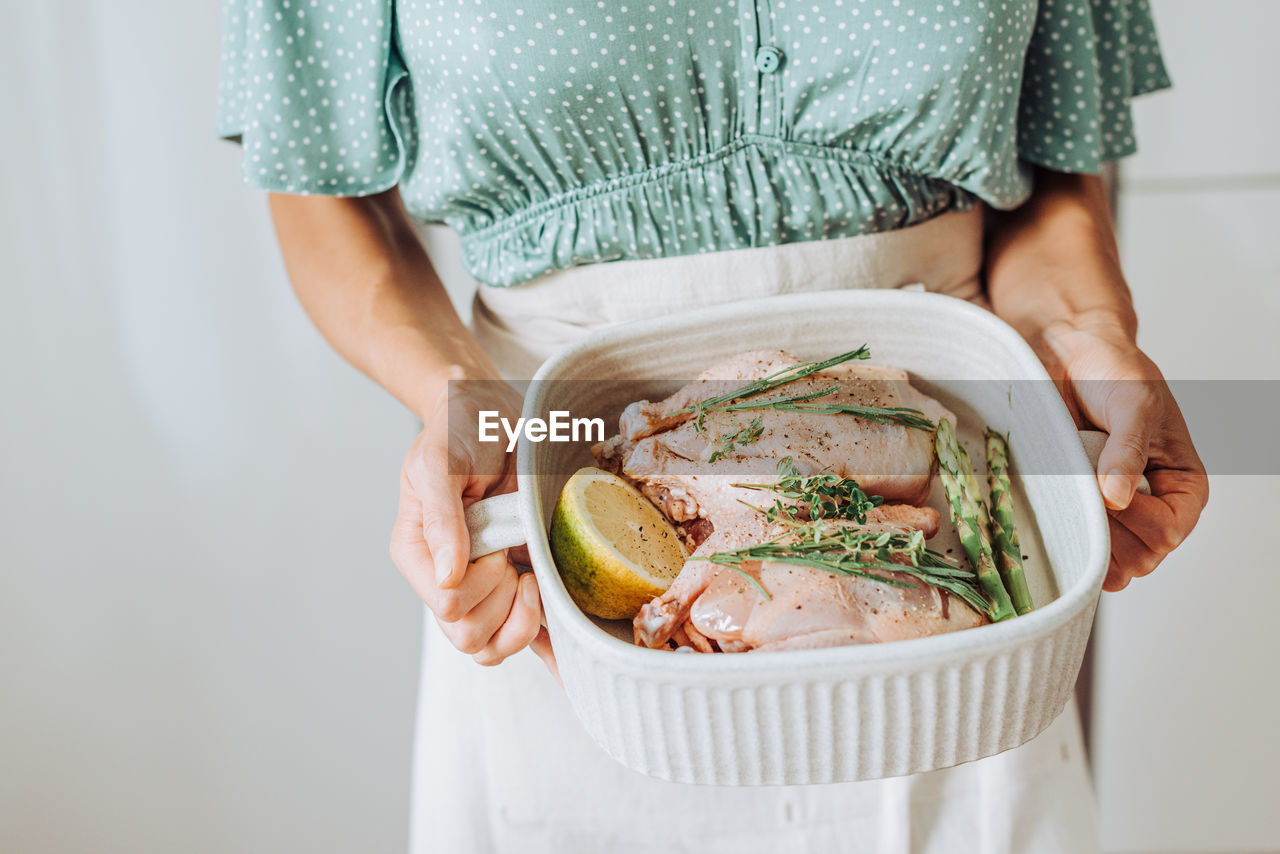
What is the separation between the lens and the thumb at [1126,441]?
406 millimetres

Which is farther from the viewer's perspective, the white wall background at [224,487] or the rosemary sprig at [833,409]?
the white wall background at [224,487]

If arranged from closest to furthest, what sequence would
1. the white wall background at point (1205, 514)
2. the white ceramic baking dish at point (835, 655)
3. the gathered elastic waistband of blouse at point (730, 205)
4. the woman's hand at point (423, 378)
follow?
the white ceramic baking dish at point (835, 655) → the woman's hand at point (423, 378) → the gathered elastic waistband of blouse at point (730, 205) → the white wall background at point (1205, 514)

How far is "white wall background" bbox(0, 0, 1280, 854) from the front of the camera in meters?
0.89

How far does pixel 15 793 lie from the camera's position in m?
0.95

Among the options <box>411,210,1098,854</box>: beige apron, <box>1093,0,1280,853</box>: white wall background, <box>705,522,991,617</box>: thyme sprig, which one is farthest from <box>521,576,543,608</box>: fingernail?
<box>1093,0,1280,853</box>: white wall background

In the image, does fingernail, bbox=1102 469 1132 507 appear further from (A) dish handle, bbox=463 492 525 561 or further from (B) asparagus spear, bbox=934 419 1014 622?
(A) dish handle, bbox=463 492 525 561

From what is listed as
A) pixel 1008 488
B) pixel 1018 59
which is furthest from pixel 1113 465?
pixel 1018 59

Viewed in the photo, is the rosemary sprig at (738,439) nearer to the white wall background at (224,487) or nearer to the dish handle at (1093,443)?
the dish handle at (1093,443)

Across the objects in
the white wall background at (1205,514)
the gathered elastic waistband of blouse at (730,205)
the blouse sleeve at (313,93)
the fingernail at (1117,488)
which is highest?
the blouse sleeve at (313,93)

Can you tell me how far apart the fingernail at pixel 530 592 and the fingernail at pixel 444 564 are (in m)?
0.06

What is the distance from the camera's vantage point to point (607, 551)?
40cm

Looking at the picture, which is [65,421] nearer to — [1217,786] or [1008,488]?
[1008,488]

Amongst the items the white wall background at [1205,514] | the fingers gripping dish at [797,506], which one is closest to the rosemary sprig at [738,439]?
the fingers gripping dish at [797,506]

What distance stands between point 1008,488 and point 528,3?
15.1 inches
